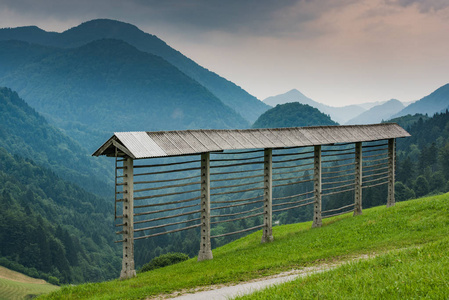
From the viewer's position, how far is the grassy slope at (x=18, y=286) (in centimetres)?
7319

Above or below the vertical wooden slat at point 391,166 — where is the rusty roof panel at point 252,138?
above

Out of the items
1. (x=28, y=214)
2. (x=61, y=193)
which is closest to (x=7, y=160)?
(x=61, y=193)

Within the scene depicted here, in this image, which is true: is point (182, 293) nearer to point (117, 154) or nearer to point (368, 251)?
point (117, 154)

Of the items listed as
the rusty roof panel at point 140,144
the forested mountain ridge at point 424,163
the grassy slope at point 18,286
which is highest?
the rusty roof panel at point 140,144

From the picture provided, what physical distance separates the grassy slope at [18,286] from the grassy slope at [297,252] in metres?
58.9

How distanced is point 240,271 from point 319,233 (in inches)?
226

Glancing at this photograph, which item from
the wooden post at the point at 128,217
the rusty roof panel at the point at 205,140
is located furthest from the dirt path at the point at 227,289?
the rusty roof panel at the point at 205,140

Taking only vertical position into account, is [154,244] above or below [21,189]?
below

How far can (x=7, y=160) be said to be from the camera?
520 feet

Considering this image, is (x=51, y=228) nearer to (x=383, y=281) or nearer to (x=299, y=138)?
(x=299, y=138)

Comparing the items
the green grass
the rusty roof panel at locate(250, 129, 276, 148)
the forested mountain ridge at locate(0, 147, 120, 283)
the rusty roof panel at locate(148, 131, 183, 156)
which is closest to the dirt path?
the green grass

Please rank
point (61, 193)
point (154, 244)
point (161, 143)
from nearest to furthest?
1. point (161, 143)
2. point (154, 244)
3. point (61, 193)

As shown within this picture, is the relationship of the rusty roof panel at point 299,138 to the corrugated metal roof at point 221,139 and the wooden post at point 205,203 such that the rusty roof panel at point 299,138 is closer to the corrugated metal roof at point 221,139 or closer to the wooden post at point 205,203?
the corrugated metal roof at point 221,139

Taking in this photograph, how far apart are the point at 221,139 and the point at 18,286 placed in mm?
77695
